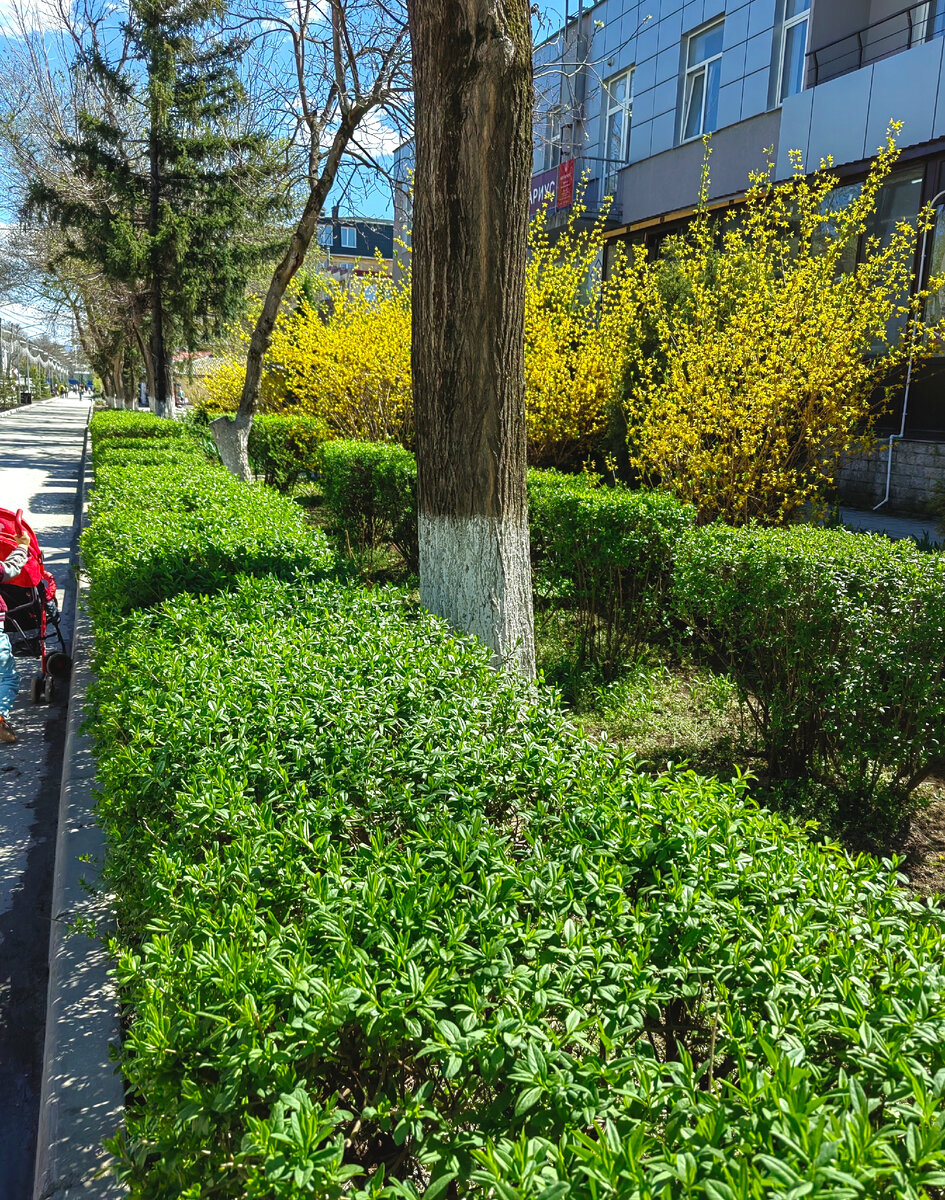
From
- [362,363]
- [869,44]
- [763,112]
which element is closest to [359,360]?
[362,363]

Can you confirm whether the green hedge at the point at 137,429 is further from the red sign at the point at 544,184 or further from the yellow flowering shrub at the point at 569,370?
the red sign at the point at 544,184

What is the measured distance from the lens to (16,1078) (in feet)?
9.40

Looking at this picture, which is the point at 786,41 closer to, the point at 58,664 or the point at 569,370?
the point at 569,370

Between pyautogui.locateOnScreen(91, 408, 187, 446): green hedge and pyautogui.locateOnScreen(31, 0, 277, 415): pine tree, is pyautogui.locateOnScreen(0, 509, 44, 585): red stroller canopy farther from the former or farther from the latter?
pyautogui.locateOnScreen(31, 0, 277, 415): pine tree

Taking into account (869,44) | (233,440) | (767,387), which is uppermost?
(869,44)

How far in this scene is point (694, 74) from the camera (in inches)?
638

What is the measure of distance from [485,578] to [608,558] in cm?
175

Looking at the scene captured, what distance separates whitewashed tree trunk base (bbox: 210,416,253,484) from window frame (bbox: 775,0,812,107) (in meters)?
9.92

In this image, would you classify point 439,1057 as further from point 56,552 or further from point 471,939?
point 56,552

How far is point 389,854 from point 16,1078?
1911 mm

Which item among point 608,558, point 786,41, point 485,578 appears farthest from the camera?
point 786,41

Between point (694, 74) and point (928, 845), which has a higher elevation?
point (694, 74)

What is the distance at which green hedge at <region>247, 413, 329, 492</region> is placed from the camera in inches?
543

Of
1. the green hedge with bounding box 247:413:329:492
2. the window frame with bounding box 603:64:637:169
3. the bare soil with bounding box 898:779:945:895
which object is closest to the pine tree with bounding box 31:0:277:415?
the green hedge with bounding box 247:413:329:492
